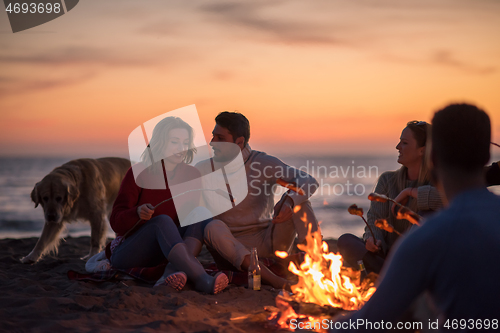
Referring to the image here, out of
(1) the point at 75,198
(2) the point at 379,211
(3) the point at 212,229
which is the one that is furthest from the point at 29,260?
(2) the point at 379,211

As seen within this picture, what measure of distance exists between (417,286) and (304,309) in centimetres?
160

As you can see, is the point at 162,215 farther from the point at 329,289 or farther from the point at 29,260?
the point at 29,260

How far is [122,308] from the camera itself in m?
3.24

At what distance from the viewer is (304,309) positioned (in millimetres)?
2750

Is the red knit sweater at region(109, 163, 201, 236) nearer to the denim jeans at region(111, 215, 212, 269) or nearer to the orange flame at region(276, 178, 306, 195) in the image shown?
the denim jeans at region(111, 215, 212, 269)

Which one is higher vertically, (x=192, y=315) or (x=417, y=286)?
(x=417, y=286)

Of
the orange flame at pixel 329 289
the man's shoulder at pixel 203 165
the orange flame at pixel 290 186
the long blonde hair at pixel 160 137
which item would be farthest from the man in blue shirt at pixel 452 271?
the man's shoulder at pixel 203 165

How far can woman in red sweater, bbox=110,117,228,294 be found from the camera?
3881 millimetres

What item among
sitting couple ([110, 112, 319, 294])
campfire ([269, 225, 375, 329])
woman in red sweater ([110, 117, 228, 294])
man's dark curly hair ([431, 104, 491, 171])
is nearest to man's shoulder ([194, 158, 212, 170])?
sitting couple ([110, 112, 319, 294])

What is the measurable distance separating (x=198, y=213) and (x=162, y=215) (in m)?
0.47

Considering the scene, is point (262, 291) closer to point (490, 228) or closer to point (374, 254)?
point (374, 254)

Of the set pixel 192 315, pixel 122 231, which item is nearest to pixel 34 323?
pixel 192 315

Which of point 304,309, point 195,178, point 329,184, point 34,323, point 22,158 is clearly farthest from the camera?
point 22,158

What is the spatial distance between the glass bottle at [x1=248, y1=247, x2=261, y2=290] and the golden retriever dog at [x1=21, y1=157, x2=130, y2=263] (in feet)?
9.97
